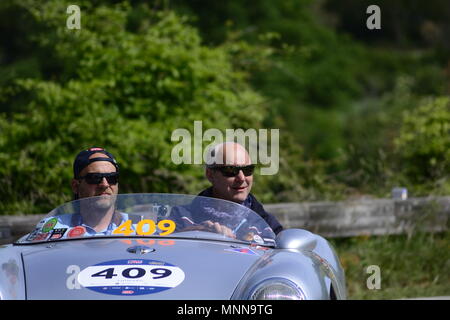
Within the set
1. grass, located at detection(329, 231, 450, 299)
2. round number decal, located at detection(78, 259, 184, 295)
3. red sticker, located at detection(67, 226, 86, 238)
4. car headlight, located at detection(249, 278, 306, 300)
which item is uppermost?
red sticker, located at detection(67, 226, 86, 238)

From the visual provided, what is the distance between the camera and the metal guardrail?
8.41 m

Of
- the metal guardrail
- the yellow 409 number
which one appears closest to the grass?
the metal guardrail

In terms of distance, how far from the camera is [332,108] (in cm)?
3025

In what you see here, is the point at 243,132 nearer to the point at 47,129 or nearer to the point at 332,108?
the point at 47,129

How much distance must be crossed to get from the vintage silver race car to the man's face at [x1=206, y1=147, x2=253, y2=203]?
558 millimetres

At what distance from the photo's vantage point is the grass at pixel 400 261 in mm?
7957

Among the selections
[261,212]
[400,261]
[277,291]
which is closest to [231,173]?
[261,212]

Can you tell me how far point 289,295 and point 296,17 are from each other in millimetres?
26083

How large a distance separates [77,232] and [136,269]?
77cm

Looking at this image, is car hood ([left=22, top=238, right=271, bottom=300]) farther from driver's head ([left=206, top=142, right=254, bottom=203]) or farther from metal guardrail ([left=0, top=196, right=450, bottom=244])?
metal guardrail ([left=0, top=196, right=450, bottom=244])

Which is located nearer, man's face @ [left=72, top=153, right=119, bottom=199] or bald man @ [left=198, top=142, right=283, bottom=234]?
man's face @ [left=72, top=153, right=119, bottom=199]

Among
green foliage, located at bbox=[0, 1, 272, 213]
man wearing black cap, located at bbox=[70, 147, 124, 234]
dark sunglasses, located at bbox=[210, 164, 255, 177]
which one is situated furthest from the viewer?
green foliage, located at bbox=[0, 1, 272, 213]

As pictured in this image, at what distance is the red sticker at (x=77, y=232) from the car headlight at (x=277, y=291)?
1257 millimetres

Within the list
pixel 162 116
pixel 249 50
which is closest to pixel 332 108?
pixel 249 50
